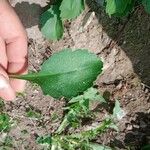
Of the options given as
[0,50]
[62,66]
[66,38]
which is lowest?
[62,66]

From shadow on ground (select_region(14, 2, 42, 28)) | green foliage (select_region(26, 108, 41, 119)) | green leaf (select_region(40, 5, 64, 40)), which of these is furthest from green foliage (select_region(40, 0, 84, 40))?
green foliage (select_region(26, 108, 41, 119))

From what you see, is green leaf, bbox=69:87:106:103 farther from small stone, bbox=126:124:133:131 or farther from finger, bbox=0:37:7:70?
finger, bbox=0:37:7:70

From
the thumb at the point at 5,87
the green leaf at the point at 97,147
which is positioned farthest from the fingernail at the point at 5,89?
the green leaf at the point at 97,147

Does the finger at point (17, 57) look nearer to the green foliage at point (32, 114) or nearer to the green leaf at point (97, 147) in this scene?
the green foliage at point (32, 114)

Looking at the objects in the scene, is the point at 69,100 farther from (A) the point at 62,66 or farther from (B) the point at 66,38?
(A) the point at 62,66

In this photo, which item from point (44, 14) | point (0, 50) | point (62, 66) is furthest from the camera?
Result: point (44, 14)

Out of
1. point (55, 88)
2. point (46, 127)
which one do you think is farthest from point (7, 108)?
point (55, 88)
